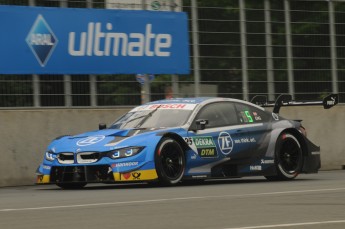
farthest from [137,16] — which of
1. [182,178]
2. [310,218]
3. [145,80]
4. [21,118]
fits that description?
[310,218]

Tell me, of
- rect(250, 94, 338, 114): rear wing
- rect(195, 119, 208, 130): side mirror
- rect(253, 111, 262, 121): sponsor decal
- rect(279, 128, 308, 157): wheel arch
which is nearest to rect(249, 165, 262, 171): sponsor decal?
rect(253, 111, 262, 121): sponsor decal

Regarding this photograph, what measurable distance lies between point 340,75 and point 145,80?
4935mm

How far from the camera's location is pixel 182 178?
519 inches

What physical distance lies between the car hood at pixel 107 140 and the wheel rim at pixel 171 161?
26 centimetres

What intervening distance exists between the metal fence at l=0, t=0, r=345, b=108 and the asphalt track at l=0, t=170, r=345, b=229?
325 centimetres

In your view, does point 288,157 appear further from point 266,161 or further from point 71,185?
point 71,185

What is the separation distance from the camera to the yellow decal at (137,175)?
12570 mm

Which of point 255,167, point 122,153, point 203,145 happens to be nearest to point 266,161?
point 255,167

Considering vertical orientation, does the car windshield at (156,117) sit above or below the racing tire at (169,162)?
above

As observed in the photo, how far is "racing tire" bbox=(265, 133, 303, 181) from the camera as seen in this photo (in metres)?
14.5

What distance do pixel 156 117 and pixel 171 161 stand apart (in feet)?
3.24

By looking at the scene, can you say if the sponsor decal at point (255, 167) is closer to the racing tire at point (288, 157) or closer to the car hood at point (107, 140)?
the racing tire at point (288, 157)

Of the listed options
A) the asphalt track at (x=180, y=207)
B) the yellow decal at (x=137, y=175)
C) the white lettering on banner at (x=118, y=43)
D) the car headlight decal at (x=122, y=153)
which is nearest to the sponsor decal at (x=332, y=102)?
the white lettering on banner at (x=118, y=43)

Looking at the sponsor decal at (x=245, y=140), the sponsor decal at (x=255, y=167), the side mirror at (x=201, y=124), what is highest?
the side mirror at (x=201, y=124)
